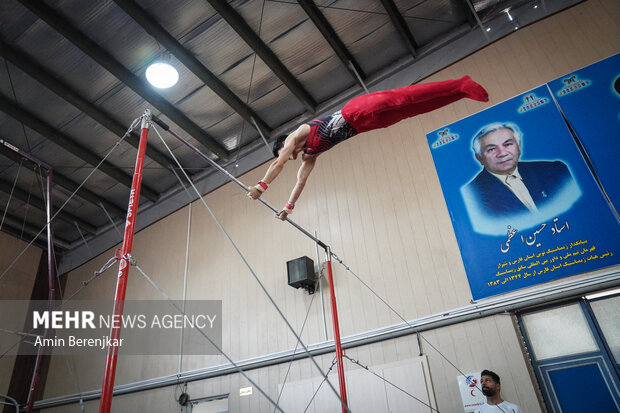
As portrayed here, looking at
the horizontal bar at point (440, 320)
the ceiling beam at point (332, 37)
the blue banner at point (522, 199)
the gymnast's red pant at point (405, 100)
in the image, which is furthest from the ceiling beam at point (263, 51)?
the horizontal bar at point (440, 320)

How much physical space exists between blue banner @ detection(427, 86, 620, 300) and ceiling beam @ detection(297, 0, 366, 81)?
2.17 m

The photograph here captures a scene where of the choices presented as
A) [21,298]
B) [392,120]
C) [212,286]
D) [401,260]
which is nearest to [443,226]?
[401,260]

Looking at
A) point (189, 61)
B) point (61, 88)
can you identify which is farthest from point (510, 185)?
point (61, 88)

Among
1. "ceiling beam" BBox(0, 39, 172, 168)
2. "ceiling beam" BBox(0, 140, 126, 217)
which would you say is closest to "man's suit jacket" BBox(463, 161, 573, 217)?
"ceiling beam" BBox(0, 39, 172, 168)

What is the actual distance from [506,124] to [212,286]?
18.3 feet

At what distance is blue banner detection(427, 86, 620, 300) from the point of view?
4.89 metres

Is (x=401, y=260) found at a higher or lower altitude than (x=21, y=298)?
lower

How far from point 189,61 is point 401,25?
347 cm

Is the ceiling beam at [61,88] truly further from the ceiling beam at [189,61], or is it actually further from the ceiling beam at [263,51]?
the ceiling beam at [263,51]

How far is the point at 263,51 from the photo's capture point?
692 cm

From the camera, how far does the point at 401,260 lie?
5965 mm

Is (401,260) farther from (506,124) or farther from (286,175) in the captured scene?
(286,175)

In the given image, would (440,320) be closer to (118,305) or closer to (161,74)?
(118,305)

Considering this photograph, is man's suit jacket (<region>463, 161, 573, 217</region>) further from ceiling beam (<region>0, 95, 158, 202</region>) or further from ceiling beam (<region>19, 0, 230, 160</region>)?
ceiling beam (<region>0, 95, 158, 202</region>)
